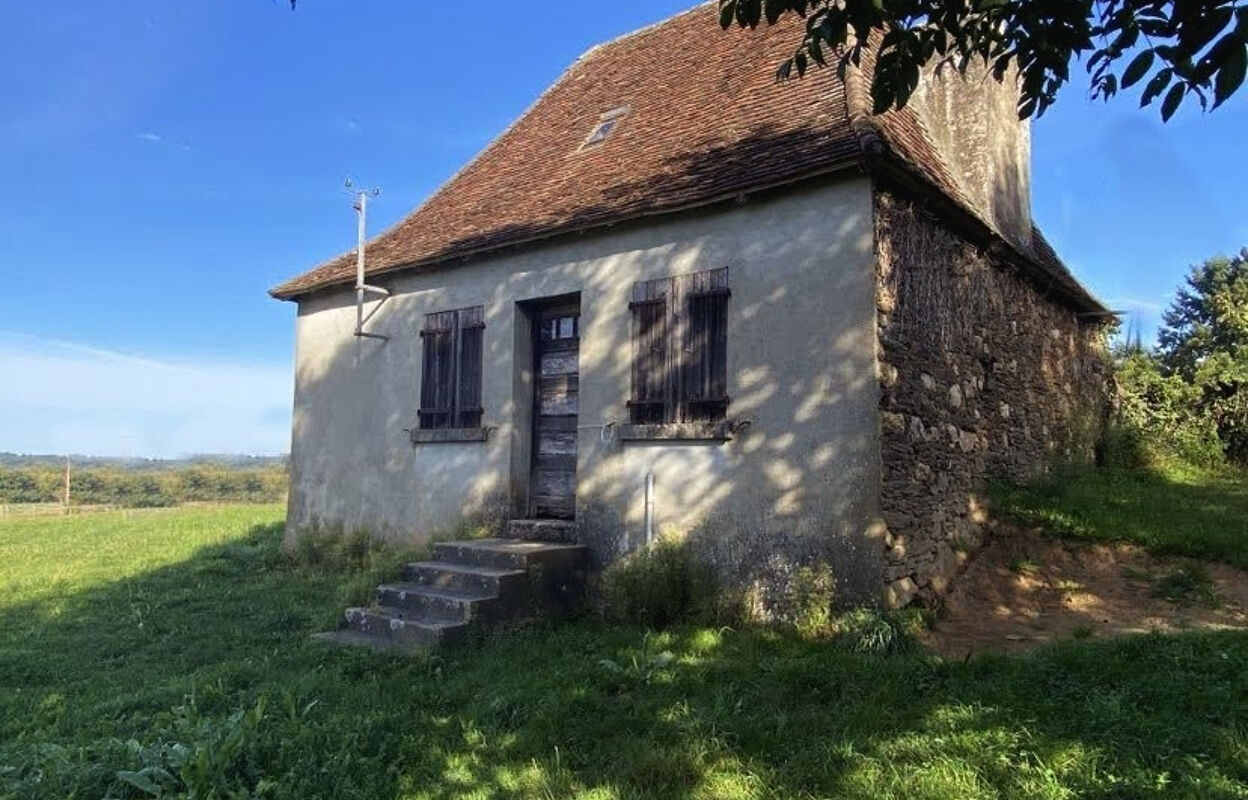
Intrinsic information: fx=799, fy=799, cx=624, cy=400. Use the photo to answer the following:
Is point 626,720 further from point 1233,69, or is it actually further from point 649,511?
point 1233,69

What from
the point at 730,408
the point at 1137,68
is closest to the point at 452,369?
the point at 730,408

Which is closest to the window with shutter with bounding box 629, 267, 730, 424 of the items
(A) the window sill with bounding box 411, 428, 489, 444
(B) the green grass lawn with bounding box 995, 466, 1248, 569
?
(A) the window sill with bounding box 411, 428, 489, 444

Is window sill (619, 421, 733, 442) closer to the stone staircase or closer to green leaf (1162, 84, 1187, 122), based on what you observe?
the stone staircase

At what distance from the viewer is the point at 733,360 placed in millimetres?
6914

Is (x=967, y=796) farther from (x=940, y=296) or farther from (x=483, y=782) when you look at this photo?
(x=940, y=296)

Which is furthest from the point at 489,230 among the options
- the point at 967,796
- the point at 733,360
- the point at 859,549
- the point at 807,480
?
the point at 967,796

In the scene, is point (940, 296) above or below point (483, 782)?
above

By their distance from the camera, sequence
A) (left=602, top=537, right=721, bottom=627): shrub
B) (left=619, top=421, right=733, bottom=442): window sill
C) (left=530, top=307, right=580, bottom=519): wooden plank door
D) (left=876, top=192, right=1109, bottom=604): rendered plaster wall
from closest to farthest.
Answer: (left=876, top=192, right=1109, bottom=604): rendered plaster wall, (left=602, top=537, right=721, bottom=627): shrub, (left=619, top=421, right=733, bottom=442): window sill, (left=530, top=307, right=580, bottom=519): wooden plank door

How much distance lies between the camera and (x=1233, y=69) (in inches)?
95.2

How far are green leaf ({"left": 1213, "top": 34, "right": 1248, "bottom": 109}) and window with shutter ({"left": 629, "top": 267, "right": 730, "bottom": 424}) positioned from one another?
4652mm

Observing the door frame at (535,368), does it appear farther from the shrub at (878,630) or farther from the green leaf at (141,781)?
the green leaf at (141,781)

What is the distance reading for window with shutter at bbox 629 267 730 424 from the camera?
7043 mm

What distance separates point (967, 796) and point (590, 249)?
19.5ft

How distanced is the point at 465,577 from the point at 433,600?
0.37 metres
